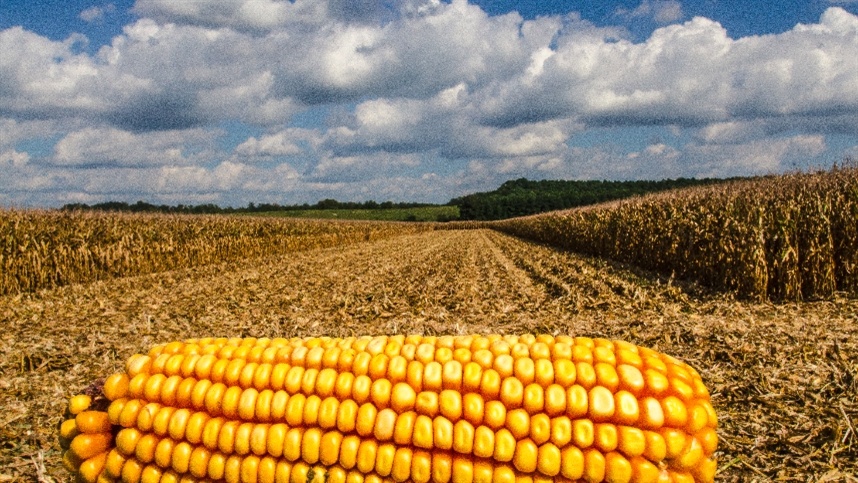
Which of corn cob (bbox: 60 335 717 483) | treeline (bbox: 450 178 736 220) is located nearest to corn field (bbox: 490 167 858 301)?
corn cob (bbox: 60 335 717 483)

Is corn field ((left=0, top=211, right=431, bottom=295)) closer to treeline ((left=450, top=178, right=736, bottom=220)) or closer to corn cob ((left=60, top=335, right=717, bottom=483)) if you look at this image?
corn cob ((left=60, top=335, right=717, bottom=483))

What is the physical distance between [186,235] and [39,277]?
7.57m

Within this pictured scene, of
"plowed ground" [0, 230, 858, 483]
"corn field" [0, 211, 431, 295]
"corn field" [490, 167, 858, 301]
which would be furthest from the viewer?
"corn field" [0, 211, 431, 295]

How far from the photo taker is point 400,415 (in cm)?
224

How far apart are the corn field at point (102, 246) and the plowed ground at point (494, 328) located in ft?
4.75

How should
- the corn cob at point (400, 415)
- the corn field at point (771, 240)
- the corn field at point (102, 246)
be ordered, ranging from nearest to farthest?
the corn cob at point (400, 415) < the corn field at point (771, 240) < the corn field at point (102, 246)

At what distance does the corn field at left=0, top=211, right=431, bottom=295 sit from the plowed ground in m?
1.45

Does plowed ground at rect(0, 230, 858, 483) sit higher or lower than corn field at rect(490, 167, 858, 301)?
lower

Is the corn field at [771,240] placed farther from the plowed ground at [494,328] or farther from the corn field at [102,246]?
the corn field at [102,246]

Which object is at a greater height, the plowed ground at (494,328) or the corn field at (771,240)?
the corn field at (771,240)

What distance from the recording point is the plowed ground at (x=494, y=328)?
3.41 metres

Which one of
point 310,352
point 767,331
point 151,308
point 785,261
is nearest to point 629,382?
point 310,352

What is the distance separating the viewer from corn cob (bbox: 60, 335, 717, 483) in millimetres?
2131

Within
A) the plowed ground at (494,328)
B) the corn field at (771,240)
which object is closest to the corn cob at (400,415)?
the plowed ground at (494,328)
